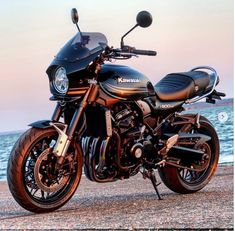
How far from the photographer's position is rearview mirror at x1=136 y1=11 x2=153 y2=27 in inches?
237

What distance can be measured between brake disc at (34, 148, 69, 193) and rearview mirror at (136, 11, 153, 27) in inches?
58.6

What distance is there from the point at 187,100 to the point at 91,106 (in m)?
1.41

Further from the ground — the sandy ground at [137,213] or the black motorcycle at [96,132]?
the black motorcycle at [96,132]

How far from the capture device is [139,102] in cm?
659

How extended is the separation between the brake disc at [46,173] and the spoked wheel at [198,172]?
1.53m

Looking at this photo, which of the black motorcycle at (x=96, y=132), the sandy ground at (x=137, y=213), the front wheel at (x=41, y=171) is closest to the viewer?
the sandy ground at (x=137, y=213)

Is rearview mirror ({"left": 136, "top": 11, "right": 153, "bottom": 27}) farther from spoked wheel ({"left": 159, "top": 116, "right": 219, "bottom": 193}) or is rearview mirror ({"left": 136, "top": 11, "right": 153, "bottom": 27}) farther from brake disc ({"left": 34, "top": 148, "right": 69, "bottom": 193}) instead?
spoked wheel ({"left": 159, "top": 116, "right": 219, "bottom": 193})

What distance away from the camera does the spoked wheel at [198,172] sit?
7.00 meters

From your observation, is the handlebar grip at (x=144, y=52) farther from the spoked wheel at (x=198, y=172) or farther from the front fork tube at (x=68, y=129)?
the spoked wheel at (x=198, y=172)

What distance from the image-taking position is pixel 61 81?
6102 mm

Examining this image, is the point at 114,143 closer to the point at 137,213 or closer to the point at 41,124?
the point at 41,124

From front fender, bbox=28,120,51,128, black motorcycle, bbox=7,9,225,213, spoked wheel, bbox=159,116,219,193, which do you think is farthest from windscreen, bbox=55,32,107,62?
spoked wheel, bbox=159,116,219,193

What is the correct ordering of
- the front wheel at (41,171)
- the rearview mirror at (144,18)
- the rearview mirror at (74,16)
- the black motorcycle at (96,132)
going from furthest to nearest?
1. the rearview mirror at (74,16)
2. the rearview mirror at (144,18)
3. the black motorcycle at (96,132)
4. the front wheel at (41,171)

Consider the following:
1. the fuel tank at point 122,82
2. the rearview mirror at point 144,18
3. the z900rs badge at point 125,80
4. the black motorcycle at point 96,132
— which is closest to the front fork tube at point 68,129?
the black motorcycle at point 96,132
